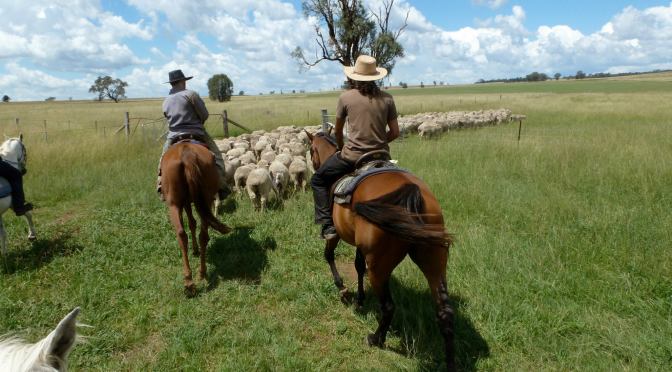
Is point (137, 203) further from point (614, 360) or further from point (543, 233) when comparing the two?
point (614, 360)

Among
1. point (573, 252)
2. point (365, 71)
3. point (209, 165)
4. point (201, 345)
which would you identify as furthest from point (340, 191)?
point (573, 252)

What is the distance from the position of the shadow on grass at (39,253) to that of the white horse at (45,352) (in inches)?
196

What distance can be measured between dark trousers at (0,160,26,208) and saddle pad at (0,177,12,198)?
7cm

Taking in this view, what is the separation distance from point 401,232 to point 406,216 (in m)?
0.13

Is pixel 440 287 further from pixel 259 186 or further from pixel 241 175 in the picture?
pixel 241 175

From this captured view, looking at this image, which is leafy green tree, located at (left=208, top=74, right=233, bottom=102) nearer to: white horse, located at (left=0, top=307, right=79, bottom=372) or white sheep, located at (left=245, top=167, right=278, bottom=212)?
white sheep, located at (left=245, top=167, right=278, bottom=212)

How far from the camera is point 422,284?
4930mm

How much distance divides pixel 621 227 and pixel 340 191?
4322 mm

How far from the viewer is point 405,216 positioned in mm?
3176

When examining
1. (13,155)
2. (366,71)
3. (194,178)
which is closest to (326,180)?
(366,71)

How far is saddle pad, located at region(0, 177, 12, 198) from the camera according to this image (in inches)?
217

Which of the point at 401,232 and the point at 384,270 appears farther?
the point at 384,270

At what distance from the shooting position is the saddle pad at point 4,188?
18.0ft

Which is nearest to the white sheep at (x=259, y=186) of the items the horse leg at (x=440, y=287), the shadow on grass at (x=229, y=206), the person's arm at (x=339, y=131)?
the shadow on grass at (x=229, y=206)
